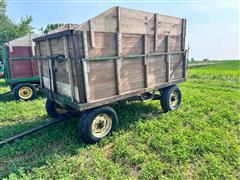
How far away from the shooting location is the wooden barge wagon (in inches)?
126

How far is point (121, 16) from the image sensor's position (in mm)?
3537

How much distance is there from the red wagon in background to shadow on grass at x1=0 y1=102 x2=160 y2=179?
286cm

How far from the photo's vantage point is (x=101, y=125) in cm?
381

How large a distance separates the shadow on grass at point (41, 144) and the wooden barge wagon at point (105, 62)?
20.2 inches

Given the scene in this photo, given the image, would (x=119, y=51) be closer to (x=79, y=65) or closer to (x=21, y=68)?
(x=79, y=65)

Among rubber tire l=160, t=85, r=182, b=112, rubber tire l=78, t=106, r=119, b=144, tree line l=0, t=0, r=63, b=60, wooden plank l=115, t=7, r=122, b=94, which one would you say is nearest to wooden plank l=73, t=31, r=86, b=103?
rubber tire l=78, t=106, r=119, b=144

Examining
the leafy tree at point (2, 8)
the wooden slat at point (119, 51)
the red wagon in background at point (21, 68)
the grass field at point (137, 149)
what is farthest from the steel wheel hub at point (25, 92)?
the leafy tree at point (2, 8)

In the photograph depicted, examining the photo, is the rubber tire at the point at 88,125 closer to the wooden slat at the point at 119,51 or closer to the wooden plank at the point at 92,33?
the wooden slat at the point at 119,51

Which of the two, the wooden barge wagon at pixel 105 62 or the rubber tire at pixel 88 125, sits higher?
the wooden barge wagon at pixel 105 62

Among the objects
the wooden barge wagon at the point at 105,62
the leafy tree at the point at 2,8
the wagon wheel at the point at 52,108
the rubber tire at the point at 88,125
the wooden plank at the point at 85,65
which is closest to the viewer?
the wooden plank at the point at 85,65

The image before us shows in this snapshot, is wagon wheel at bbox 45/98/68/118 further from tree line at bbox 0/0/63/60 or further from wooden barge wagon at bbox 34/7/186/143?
tree line at bbox 0/0/63/60

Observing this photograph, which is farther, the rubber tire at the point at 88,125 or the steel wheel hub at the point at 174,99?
the steel wheel hub at the point at 174,99

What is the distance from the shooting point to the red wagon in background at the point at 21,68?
6973 millimetres

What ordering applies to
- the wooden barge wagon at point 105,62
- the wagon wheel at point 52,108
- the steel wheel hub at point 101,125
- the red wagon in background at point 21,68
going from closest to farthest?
1. the wooden barge wagon at point 105,62
2. the steel wheel hub at point 101,125
3. the wagon wheel at point 52,108
4. the red wagon in background at point 21,68
